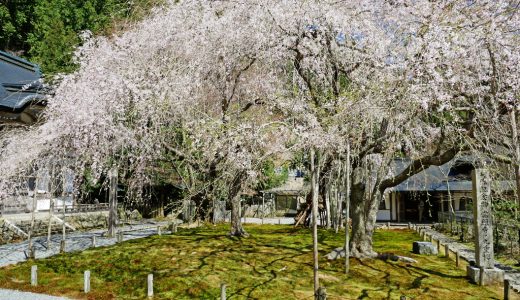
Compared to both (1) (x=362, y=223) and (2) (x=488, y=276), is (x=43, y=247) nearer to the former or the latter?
(1) (x=362, y=223)

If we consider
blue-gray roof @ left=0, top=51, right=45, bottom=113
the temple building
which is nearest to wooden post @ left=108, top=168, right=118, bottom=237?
the temple building

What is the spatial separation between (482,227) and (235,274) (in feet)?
22.2

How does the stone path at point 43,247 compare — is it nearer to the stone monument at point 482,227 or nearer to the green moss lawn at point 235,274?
the green moss lawn at point 235,274

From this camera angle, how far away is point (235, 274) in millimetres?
11852

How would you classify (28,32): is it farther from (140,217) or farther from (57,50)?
(140,217)

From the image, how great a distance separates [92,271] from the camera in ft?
41.8

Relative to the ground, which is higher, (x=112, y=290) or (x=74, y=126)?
(x=74, y=126)

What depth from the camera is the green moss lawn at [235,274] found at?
34.3ft

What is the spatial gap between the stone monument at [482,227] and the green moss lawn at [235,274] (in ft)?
1.76

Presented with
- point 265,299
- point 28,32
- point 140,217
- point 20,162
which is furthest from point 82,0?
point 265,299

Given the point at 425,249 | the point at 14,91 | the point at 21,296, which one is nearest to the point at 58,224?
the point at 14,91

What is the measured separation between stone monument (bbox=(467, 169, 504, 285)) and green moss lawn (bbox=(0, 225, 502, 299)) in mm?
537

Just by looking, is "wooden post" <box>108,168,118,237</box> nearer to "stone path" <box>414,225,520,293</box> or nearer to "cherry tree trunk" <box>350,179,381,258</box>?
"cherry tree trunk" <box>350,179,381,258</box>

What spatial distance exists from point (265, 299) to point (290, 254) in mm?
4394
